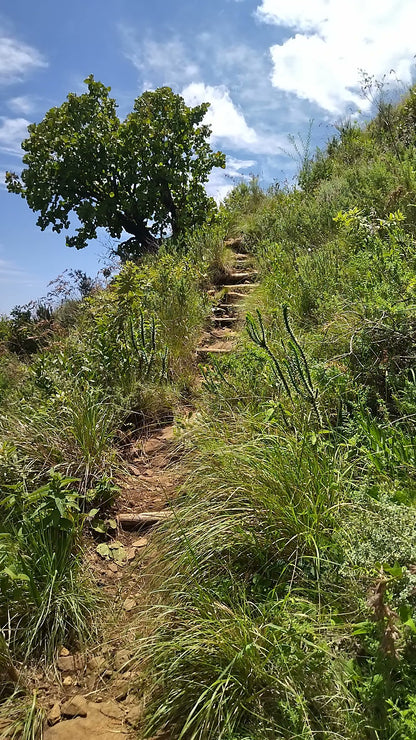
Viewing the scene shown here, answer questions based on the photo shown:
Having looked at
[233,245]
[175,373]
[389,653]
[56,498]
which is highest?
[233,245]

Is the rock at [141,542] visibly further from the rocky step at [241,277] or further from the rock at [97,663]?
the rocky step at [241,277]

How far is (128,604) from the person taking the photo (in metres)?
2.22

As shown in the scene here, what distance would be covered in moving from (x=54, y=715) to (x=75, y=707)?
0.28 feet

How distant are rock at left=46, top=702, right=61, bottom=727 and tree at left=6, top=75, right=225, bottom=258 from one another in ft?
31.3

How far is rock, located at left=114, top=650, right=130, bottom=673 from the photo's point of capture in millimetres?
1915

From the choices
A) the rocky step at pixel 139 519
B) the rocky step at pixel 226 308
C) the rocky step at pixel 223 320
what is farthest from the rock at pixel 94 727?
the rocky step at pixel 226 308

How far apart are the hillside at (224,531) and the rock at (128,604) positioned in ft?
0.05

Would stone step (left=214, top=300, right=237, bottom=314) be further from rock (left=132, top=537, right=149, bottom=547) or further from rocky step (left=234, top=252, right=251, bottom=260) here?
rock (left=132, top=537, right=149, bottom=547)

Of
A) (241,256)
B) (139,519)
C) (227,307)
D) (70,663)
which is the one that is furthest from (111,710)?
(241,256)

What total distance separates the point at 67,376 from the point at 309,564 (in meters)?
2.66

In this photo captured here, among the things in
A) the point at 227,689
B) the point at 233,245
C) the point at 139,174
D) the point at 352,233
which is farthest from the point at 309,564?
the point at 139,174

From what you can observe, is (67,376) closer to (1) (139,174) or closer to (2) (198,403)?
(2) (198,403)

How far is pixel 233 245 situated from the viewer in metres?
9.01

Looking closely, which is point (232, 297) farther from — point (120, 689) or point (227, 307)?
point (120, 689)
